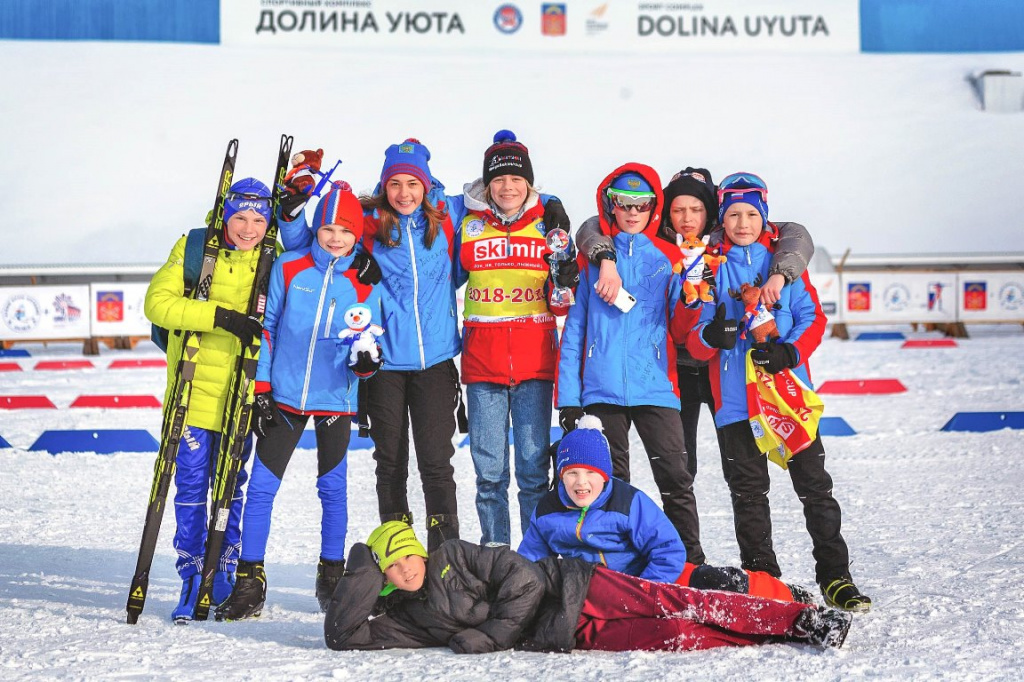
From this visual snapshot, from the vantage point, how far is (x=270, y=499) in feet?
12.8

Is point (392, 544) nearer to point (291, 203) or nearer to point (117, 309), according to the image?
point (291, 203)

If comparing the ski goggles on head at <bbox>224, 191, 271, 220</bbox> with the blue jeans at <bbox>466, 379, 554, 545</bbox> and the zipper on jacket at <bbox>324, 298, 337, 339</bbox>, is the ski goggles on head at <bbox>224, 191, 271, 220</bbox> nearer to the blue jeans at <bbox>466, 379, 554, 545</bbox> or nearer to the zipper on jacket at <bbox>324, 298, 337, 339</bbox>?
the zipper on jacket at <bbox>324, 298, 337, 339</bbox>

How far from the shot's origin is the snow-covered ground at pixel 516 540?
3035 millimetres

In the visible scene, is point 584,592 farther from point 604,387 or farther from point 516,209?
point 516,209

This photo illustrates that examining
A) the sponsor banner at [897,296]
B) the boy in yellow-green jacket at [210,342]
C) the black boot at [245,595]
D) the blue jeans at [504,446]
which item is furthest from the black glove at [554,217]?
the sponsor banner at [897,296]

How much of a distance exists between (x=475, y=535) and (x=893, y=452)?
10.00ft

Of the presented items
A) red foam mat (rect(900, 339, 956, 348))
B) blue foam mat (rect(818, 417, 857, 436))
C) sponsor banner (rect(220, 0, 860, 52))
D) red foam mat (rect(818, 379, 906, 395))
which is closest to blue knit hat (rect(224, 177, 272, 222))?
blue foam mat (rect(818, 417, 857, 436))

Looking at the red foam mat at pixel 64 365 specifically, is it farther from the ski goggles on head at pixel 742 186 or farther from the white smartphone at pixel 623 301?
the ski goggles on head at pixel 742 186

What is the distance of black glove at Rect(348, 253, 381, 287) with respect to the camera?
401cm

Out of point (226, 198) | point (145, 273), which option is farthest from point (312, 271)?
point (145, 273)

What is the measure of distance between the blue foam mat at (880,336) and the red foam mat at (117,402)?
391 inches

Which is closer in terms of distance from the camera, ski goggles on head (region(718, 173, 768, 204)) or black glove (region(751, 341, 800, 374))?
black glove (region(751, 341, 800, 374))

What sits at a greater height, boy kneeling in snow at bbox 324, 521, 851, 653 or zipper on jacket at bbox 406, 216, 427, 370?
zipper on jacket at bbox 406, 216, 427, 370

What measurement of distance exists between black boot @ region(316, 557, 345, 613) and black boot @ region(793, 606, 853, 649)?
1.48 m
